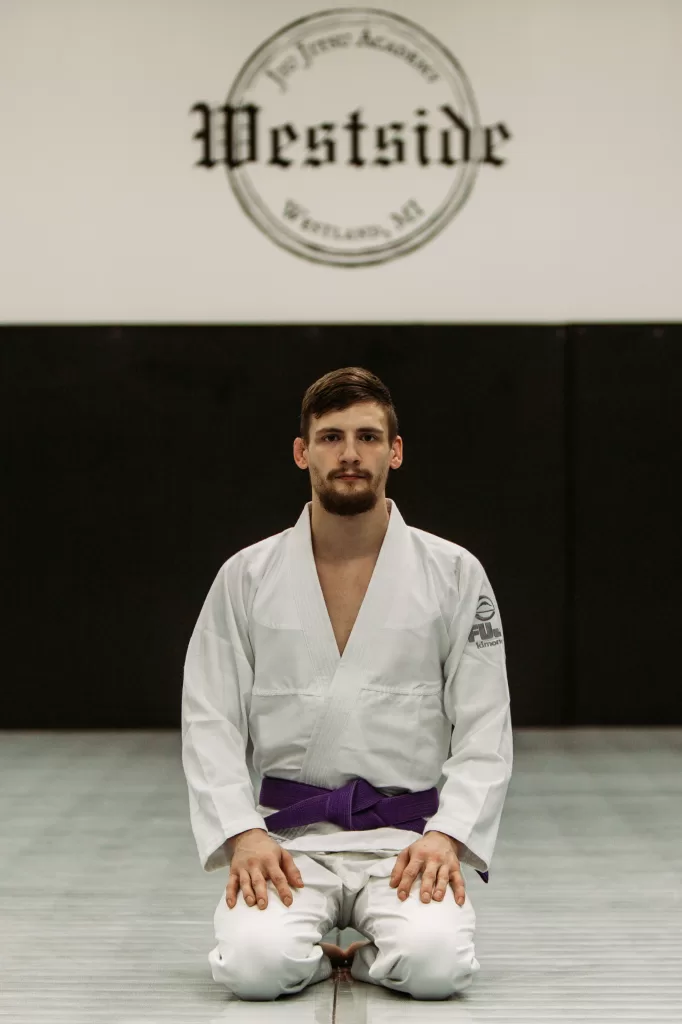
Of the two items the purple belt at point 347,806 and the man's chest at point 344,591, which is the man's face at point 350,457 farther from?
the purple belt at point 347,806

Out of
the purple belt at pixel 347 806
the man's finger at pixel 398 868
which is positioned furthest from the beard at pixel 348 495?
the man's finger at pixel 398 868

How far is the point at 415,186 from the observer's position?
445 centimetres

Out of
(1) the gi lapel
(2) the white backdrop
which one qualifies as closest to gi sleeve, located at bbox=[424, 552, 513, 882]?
(1) the gi lapel

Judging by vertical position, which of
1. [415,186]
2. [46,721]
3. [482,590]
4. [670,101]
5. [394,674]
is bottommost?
[46,721]

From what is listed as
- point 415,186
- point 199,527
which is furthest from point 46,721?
point 415,186

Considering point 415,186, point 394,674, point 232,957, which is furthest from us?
point 415,186

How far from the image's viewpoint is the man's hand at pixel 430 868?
1.80 metres

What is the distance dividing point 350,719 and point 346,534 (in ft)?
1.04

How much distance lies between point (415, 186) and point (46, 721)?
7.78 ft

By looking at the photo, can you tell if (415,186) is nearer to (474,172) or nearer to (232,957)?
(474,172)

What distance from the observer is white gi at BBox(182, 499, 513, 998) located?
186cm

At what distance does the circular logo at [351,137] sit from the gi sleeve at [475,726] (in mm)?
2639

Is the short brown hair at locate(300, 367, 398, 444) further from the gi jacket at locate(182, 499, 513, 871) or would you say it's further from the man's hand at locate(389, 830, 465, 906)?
the man's hand at locate(389, 830, 465, 906)

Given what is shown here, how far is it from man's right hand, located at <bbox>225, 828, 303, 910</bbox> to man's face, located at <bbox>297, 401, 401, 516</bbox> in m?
0.53
